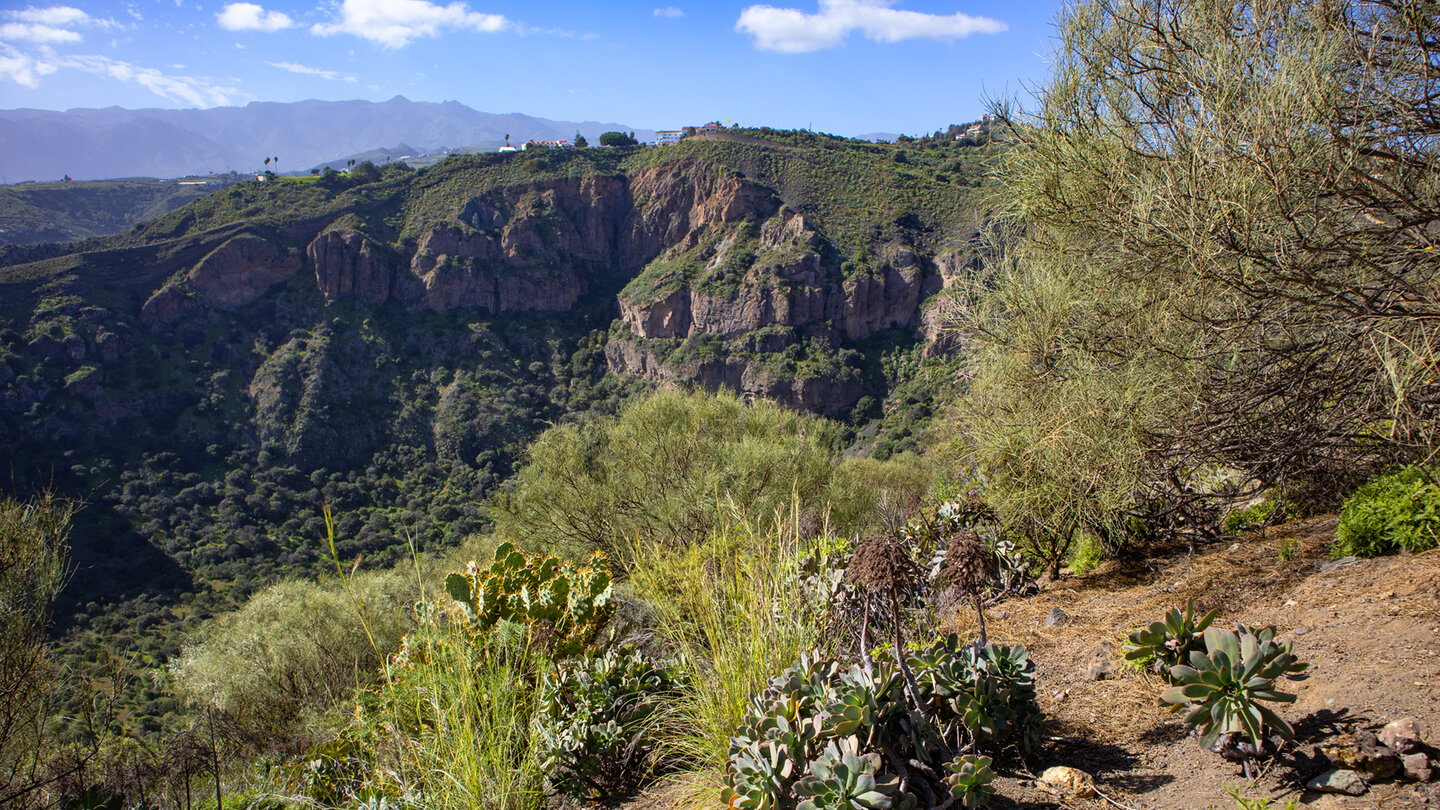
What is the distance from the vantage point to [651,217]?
57.7 m

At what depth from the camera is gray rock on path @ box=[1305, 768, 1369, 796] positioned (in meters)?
1.60

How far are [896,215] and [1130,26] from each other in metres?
42.6

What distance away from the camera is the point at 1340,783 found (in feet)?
5.29

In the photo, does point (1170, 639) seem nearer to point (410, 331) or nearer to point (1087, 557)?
point (1087, 557)

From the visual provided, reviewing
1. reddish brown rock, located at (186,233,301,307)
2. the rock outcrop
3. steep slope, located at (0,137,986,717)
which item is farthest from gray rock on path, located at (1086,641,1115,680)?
reddish brown rock, located at (186,233,301,307)

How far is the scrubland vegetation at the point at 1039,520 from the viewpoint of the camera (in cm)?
192

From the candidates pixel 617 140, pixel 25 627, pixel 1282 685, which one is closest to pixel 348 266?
pixel 617 140

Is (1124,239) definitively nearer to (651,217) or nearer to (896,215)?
(896,215)

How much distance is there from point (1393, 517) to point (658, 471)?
8668mm

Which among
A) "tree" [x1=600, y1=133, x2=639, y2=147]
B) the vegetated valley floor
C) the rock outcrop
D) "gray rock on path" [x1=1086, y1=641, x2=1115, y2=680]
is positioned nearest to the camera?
the vegetated valley floor

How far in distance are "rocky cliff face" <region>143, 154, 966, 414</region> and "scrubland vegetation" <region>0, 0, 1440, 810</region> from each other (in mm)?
34612

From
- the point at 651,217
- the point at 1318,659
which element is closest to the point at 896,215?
the point at 651,217

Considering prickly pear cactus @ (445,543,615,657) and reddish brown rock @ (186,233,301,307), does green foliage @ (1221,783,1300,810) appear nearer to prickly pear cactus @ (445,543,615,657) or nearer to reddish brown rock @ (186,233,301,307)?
prickly pear cactus @ (445,543,615,657)

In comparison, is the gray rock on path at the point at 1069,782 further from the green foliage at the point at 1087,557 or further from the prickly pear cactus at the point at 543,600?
the green foliage at the point at 1087,557
